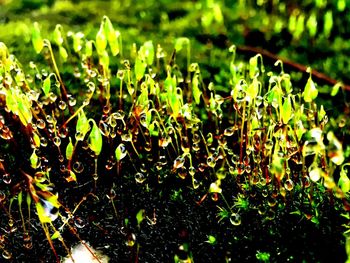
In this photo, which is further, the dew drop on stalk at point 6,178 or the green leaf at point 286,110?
the dew drop on stalk at point 6,178

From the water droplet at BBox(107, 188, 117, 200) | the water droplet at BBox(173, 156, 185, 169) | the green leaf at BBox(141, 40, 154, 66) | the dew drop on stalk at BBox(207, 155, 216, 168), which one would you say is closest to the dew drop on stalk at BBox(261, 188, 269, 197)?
the dew drop on stalk at BBox(207, 155, 216, 168)

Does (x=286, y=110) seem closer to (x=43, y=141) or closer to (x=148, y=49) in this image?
(x=148, y=49)

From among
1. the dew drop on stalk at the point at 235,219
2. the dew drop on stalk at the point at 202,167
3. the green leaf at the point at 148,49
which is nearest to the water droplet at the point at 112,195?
the dew drop on stalk at the point at 202,167

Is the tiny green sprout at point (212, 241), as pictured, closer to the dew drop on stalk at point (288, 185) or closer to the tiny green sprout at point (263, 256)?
the tiny green sprout at point (263, 256)

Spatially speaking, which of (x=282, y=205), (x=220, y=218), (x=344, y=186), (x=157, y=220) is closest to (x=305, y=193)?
(x=282, y=205)

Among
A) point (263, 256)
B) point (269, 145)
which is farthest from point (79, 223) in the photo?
point (269, 145)

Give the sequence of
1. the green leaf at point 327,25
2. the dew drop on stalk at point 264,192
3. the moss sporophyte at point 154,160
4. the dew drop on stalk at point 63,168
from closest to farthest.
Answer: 1. the moss sporophyte at point 154,160
2. the dew drop on stalk at point 264,192
3. the dew drop on stalk at point 63,168
4. the green leaf at point 327,25

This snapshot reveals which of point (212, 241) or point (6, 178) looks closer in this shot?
point (212, 241)

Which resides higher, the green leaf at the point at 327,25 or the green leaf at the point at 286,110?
the green leaf at the point at 286,110

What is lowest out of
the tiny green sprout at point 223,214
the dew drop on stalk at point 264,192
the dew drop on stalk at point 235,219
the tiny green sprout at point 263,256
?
the tiny green sprout at point 263,256

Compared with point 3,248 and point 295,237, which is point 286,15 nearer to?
point 295,237

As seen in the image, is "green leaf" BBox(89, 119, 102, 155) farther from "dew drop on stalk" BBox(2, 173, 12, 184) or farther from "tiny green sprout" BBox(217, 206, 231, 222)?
"tiny green sprout" BBox(217, 206, 231, 222)
